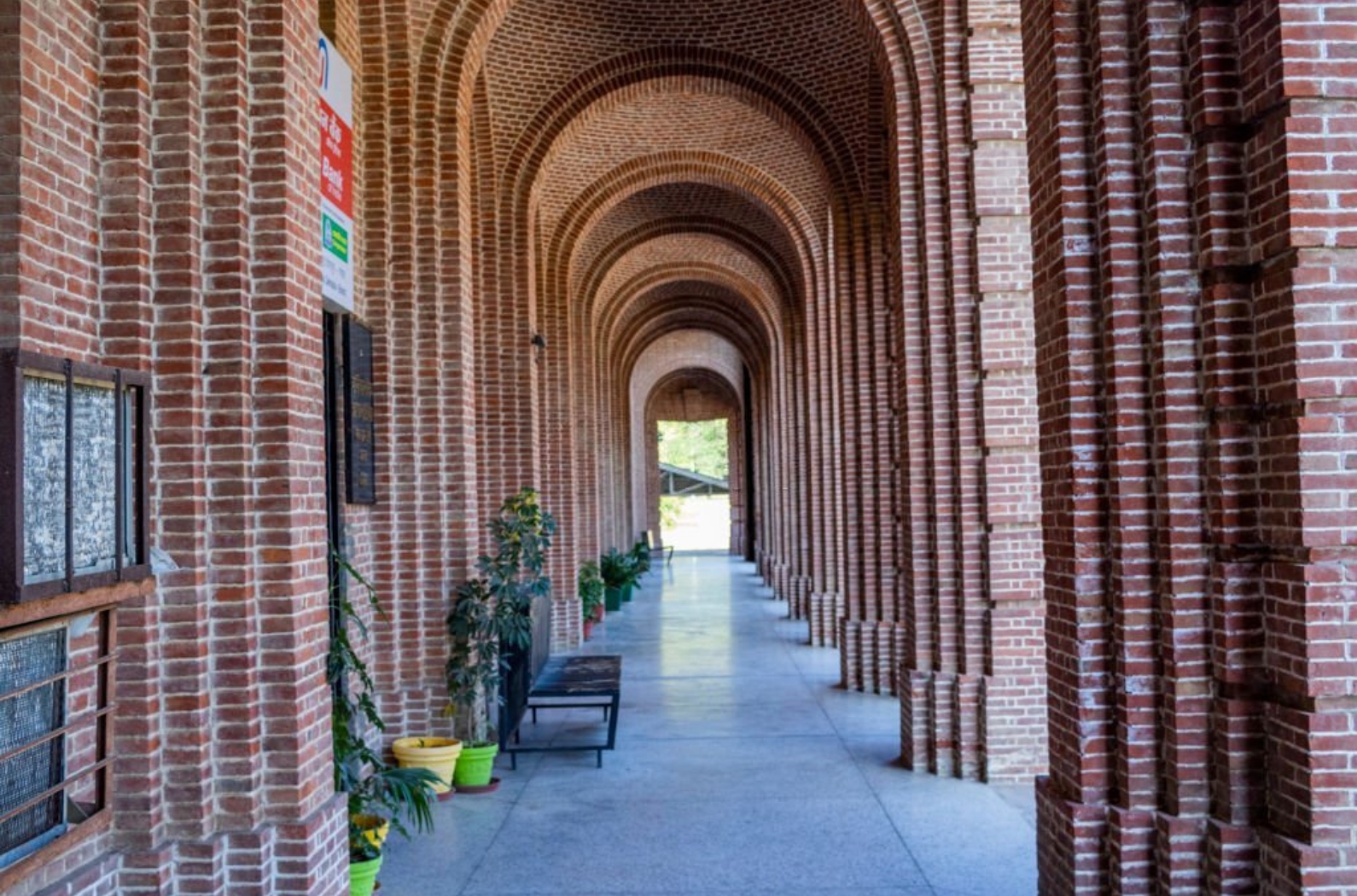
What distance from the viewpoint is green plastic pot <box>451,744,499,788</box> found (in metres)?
8.34

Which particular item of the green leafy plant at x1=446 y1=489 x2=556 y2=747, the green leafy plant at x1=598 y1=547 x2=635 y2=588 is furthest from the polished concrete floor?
the green leafy plant at x1=598 y1=547 x2=635 y2=588

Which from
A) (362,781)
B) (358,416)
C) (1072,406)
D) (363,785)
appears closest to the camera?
(1072,406)

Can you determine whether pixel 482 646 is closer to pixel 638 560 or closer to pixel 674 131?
pixel 674 131

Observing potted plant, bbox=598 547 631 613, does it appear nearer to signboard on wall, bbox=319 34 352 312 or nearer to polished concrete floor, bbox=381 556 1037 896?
polished concrete floor, bbox=381 556 1037 896

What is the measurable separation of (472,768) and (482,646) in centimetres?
88

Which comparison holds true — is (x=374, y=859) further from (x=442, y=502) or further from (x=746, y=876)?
(x=442, y=502)

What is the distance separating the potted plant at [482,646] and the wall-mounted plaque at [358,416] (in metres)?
1.12

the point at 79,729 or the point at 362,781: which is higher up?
the point at 79,729

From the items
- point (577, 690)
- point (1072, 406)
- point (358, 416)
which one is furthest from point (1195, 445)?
point (577, 690)

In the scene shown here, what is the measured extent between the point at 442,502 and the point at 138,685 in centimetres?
424

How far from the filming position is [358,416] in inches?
302

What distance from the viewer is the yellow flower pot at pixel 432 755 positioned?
780cm

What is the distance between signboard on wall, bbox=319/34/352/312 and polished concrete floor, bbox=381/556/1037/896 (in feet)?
11.5

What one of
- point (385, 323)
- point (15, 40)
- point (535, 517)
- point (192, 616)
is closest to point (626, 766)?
point (535, 517)
